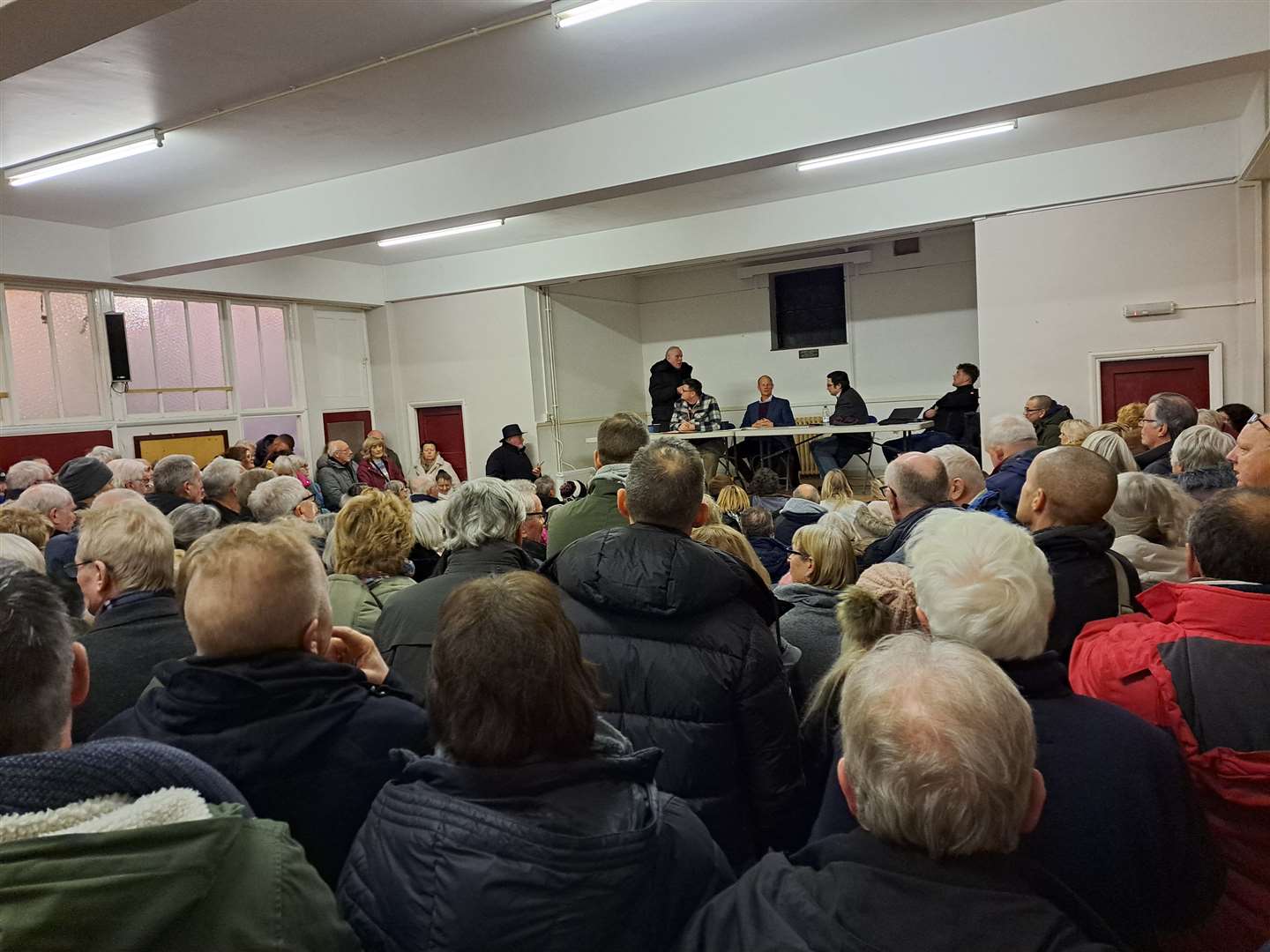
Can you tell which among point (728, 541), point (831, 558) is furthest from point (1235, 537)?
point (728, 541)

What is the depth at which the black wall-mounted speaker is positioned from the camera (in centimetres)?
834

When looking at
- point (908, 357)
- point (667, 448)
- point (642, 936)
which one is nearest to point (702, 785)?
point (642, 936)

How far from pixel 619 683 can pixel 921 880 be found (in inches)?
33.9

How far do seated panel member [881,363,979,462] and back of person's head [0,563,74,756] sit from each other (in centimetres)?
859

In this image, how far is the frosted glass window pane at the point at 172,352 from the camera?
29.7 ft

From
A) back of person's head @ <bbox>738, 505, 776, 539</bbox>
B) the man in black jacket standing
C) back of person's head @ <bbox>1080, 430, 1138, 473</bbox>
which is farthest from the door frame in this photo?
back of person's head @ <bbox>738, 505, 776, 539</bbox>

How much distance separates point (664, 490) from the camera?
1.92 meters

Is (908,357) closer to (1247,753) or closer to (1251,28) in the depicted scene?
(1251,28)

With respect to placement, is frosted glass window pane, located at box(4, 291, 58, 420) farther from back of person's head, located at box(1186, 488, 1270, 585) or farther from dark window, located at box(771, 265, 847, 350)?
back of person's head, located at box(1186, 488, 1270, 585)

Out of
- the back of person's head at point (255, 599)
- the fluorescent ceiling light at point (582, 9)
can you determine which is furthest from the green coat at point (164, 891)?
the fluorescent ceiling light at point (582, 9)

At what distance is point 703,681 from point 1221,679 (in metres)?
0.89

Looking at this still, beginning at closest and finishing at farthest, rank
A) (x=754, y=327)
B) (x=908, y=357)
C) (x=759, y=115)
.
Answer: (x=759, y=115) → (x=908, y=357) → (x=754, y=327)

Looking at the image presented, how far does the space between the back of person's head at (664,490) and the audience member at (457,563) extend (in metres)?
0.51

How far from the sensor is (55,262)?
7.84m
